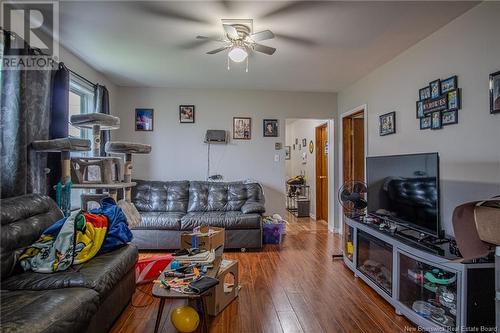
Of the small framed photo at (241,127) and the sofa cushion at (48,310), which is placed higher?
the small framed photo at (241,127)

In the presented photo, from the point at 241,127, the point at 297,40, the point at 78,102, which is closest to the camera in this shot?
the point at 297,40

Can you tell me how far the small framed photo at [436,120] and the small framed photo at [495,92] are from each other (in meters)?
0.49

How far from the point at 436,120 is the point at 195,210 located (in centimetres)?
322

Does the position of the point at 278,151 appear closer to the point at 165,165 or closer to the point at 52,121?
the point at 165,165

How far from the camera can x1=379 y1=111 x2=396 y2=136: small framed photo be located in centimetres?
326

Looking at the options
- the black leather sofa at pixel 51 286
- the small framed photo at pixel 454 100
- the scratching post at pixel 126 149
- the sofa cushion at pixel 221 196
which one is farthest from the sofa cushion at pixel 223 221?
the small framed photo at pixel 454 100

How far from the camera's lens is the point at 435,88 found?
2562mm

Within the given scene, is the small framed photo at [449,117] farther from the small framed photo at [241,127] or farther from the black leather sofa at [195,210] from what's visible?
the small framed photo at [241,127]

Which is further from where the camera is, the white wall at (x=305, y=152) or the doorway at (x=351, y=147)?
the white wall at (x=305, y=152)

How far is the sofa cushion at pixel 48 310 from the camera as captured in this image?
1214 mm

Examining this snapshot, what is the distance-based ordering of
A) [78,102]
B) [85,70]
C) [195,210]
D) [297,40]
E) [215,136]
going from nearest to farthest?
1. [297,40]
2. [85,70]
3. [78,102]
4. [195,210]
5. [215,136]

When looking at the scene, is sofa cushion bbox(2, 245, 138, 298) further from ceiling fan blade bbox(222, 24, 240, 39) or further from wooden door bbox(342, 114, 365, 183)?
wooden door bbox(342, 114, 365, 183)

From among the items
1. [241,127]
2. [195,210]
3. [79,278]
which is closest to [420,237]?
[79,278]

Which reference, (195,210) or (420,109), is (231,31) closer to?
(420,109)
